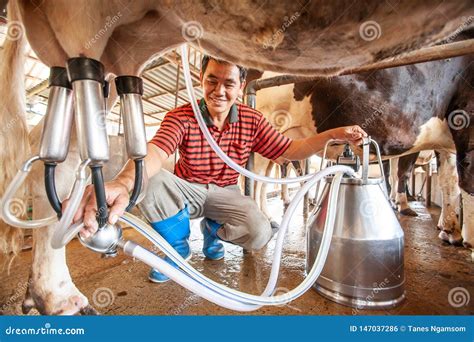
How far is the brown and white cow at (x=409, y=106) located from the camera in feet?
4.26

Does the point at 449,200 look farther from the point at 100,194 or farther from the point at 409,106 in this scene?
the point at 100,194

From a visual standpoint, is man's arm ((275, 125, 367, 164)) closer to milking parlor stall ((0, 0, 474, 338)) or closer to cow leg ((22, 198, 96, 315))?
milking parlor stall ((0, 0, 474, 338))

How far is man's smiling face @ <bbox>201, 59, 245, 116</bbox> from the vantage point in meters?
0.86

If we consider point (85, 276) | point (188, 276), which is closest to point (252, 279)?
point (188, 276)

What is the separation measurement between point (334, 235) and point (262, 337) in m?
0.34

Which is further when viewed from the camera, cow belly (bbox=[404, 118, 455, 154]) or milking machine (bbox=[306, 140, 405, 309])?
cow belly (bbox=[404, 118, 455, 154])

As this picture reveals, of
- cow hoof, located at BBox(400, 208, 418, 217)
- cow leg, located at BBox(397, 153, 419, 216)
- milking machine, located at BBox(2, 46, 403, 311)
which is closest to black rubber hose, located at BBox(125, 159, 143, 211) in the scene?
milking machine, located at BBox(2, 46, 403, 311)

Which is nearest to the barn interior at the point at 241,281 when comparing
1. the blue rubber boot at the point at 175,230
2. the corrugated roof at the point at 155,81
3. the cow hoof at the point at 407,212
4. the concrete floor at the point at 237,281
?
the concrete floor at the point at 237,281

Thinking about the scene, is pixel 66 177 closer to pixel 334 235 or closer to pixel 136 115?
pixel 136 115

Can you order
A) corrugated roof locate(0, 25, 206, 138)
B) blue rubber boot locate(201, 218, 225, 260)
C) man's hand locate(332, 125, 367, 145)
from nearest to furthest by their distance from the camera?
1. man's hand locate(332, 125, 367, 145)
2. blue rubber boot locate(201, 218, 225, 260)
3. corrugated roof locate(0, 25, 206, 138)

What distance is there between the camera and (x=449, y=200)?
157 centimetres

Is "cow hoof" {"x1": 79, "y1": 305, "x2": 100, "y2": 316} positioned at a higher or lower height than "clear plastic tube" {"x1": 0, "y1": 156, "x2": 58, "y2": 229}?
lower

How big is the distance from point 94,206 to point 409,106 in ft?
Result: 5.11

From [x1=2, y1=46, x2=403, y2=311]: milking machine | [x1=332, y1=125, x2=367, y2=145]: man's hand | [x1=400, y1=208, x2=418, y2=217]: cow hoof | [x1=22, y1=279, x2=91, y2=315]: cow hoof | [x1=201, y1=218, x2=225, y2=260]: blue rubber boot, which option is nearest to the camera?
[x1=2, y1=46, x2=403, y2=311]: milking machine
